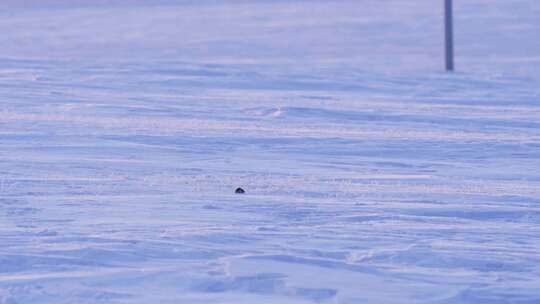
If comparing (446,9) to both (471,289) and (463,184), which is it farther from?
(471,289)

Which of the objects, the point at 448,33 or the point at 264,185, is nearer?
the point at 264,185

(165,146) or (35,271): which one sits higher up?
(165,146)

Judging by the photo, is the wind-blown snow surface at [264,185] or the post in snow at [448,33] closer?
the wind-blown snow surface at [264,185]

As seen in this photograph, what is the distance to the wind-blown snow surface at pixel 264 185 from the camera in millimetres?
3816

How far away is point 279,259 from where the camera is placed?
161 inches

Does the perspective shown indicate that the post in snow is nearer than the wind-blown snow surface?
No

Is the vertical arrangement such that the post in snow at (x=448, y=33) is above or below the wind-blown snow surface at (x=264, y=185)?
above

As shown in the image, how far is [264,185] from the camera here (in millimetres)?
5812

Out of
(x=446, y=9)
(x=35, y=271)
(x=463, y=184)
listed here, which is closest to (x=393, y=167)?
(x=463, y=184)

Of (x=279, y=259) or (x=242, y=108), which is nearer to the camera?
(x=279, y=259)

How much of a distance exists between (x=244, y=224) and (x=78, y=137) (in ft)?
9.78

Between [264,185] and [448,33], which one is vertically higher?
[448,33]

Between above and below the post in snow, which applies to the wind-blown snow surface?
below

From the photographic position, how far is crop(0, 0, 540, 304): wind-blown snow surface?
3816mm
